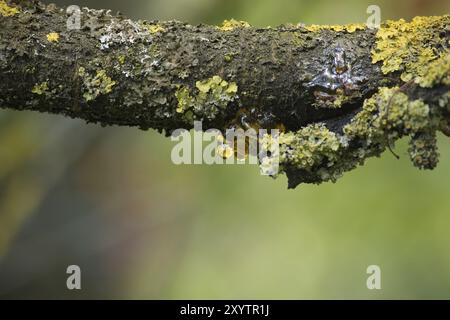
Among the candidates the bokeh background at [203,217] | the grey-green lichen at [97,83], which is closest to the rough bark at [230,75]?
the grey-green lichen at [97,83]

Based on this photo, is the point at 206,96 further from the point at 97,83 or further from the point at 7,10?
the point at 7,10

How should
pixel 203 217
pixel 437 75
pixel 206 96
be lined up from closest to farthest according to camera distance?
pixel 437 75 → pixel 206 96 → pixel 203 217

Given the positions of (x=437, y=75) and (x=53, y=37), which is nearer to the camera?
(x=437, y=75)

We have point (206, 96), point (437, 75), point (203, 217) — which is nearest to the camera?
point (437, 75)

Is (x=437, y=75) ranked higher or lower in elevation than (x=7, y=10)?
lower

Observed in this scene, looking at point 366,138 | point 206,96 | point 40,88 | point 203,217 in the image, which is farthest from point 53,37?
point 203,217

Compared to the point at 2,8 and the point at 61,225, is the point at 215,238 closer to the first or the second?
the point at 61,225

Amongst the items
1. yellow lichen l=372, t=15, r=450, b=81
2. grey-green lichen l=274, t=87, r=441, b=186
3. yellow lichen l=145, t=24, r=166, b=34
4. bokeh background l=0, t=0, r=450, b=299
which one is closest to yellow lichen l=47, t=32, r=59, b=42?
yellow lichen l=145, t=24, r=166, b=34

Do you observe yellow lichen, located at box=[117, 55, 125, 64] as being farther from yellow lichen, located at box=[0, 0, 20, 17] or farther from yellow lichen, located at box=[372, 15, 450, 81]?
yellow lichen, located at box=[372, 15, 450, 81]
